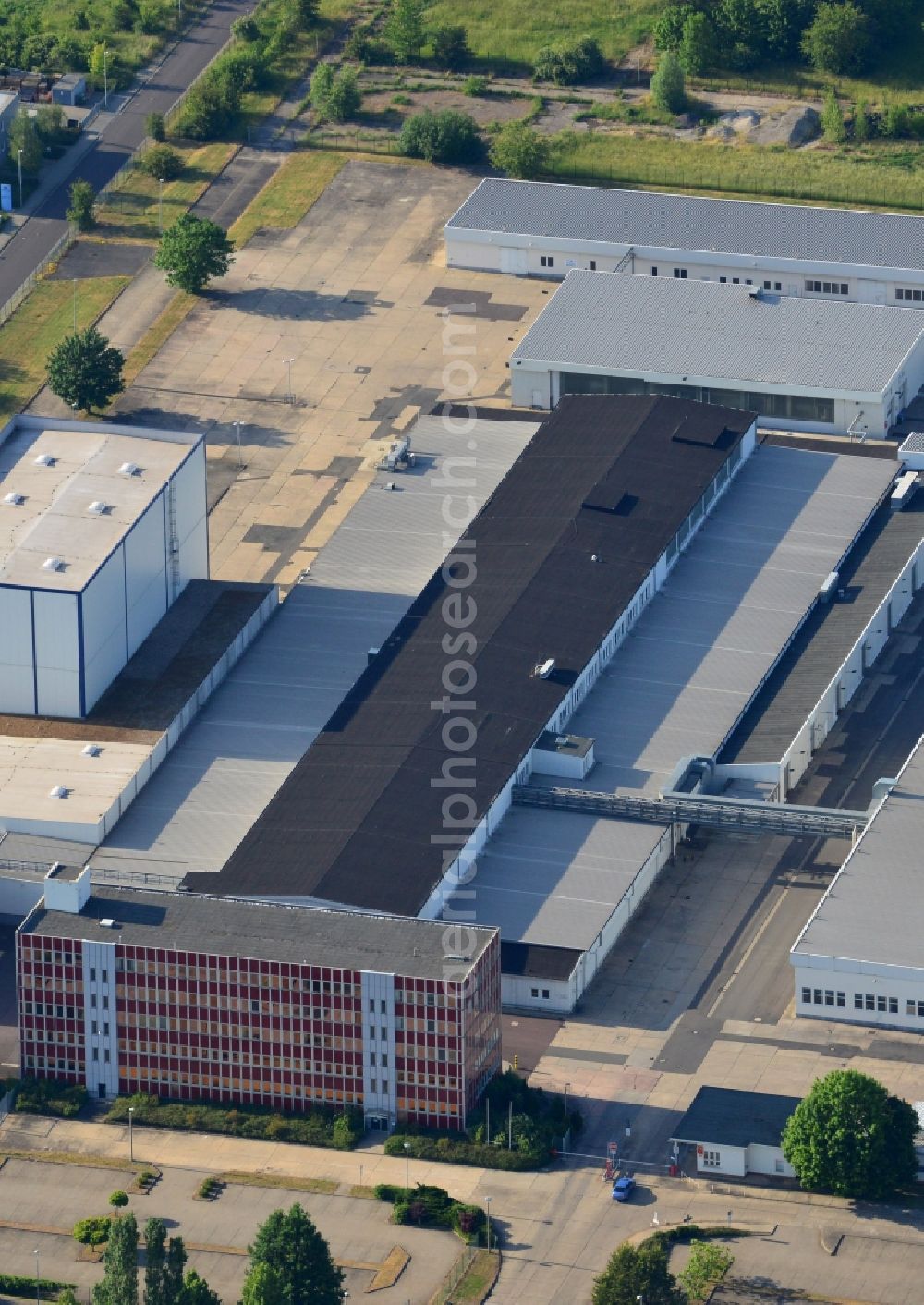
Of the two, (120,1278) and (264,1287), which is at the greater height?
(120,1278)

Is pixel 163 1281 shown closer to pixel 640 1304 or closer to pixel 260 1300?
pixel 260 1300

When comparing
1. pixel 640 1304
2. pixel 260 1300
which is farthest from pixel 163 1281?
pixel 640 1304

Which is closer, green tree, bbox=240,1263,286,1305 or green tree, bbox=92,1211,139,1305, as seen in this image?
green tree, bbox=92,1211,139,1305

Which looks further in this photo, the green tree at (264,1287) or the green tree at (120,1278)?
the green tree at (264,1287)
